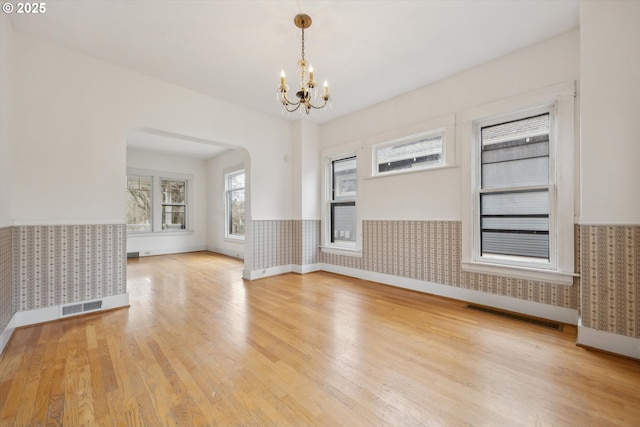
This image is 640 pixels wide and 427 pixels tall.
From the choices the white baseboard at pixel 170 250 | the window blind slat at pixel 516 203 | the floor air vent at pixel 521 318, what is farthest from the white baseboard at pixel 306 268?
the white baseboard at pixel 170 250

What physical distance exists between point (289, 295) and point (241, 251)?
349cm

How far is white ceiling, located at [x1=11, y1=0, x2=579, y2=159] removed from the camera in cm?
230

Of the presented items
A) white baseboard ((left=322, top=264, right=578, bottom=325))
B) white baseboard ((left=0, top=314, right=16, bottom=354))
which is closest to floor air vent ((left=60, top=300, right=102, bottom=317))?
white baseboard ((left=0, top=314, right=16, bottom=354))

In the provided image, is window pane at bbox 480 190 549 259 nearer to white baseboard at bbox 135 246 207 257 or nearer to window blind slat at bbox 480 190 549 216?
window blind slat at bbox 480 190 549 216

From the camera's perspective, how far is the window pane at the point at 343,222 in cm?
478

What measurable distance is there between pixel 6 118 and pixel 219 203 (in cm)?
519

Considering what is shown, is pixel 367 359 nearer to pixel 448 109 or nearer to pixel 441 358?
pixel 441 358

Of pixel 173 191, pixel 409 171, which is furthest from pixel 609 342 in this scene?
pixel 173 191

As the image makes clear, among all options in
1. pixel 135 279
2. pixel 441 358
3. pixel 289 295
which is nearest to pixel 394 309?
pixel 441 358

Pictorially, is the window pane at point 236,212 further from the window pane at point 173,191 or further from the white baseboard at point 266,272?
the white baseboard at point 266,272

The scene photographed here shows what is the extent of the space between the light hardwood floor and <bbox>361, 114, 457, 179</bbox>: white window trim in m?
1.86

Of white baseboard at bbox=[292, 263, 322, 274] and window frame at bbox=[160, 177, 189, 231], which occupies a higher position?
window frame at bbox=[160, 177, 189, 231]

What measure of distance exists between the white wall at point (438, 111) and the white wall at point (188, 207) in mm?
4861

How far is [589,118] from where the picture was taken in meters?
2.18
